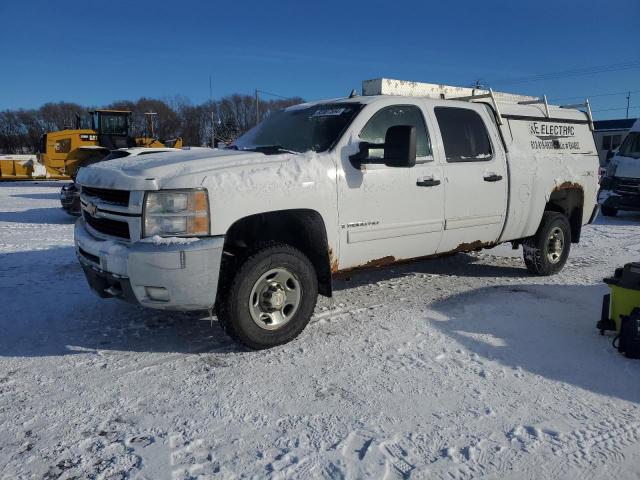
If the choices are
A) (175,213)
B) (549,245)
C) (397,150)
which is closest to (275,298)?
(175,213)

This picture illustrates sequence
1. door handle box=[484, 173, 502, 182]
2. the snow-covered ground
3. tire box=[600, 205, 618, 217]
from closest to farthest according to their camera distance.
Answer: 1. the snow-covered ground
2. door handle box=[484, 173, 502, 182]
3. tire box=[600, 205, 618, 217]

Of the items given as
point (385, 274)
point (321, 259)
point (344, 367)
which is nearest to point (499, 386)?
point (344, 367)

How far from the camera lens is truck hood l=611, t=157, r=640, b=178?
12.1 m

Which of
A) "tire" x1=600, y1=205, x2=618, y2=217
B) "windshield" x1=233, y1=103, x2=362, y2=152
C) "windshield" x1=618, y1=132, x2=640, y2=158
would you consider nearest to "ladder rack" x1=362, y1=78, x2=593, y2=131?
"windshield" x1=233, y1=103, x2=362, y2=152

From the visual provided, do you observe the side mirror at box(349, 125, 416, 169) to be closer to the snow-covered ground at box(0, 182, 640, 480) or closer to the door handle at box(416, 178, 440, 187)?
the door handle at box(416, 178, 440, 187)

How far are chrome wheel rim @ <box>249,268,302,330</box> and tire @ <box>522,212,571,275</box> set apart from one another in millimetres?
3468

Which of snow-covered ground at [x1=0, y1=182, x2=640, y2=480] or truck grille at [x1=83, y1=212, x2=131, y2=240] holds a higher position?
truck grille at [x1=83, y1=212, x2=131, y2=240]

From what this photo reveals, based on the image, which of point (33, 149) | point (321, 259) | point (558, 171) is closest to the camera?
point (321, 259)

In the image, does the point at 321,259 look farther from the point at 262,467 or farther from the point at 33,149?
the point at 33,149

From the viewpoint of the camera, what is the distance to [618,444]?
267cm

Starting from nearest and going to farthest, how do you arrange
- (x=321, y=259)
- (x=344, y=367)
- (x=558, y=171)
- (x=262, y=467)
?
(x=262, y=467), (x=344, y=367), (x=321, y=259), (x=558, y=171)

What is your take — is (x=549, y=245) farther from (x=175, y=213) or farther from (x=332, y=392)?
(x=175, y=213)

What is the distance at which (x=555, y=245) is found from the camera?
625 cm

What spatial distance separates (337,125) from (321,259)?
1185 millimetres
